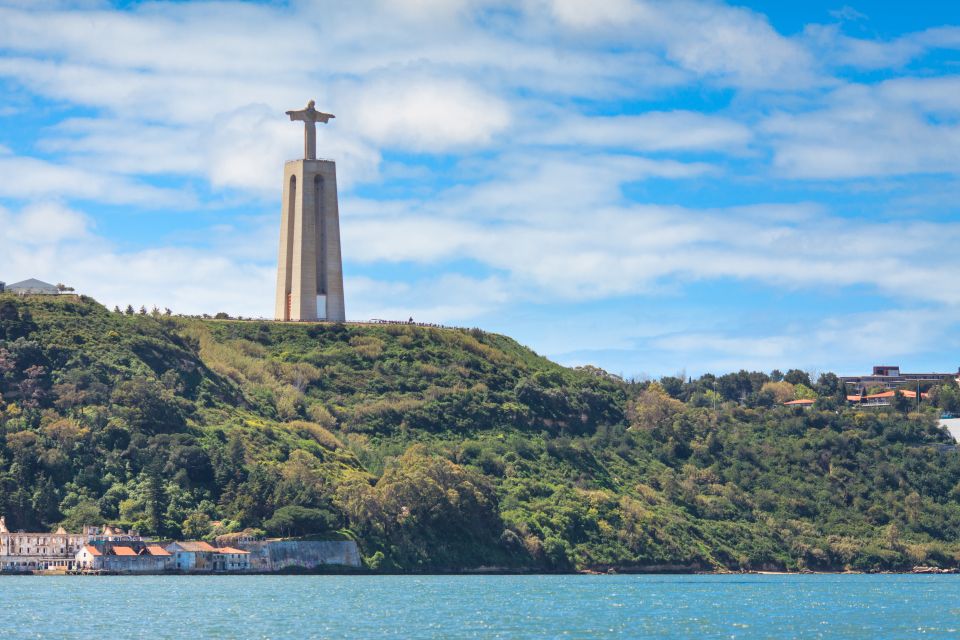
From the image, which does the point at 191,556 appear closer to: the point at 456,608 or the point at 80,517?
the point at 80,517

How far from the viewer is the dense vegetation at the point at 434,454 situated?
125 m

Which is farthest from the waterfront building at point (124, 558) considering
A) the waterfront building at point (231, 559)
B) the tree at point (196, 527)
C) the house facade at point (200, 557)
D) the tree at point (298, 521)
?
the tree at point (298, 521)

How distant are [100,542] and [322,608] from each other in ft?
111

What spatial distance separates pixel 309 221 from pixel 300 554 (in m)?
50.2

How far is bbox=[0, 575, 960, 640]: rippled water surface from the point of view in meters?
74.2

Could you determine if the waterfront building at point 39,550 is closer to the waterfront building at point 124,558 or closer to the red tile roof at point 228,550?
the waterfront building at point 124,558

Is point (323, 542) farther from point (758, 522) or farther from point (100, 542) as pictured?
point (758, 522)

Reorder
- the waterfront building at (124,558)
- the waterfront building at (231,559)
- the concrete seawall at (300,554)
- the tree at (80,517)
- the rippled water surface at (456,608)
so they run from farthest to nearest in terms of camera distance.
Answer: the concrete seawall at (300,554)
the waterfront building at (231,559)
the tree at (80,517)
the waterfront building at (124,558)
the rippled water surface at (456,608)

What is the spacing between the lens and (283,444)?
138 metres

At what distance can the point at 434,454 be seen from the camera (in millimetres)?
145500

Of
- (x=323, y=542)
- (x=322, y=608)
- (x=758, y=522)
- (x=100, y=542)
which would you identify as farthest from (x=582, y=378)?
(x=322, y=608)

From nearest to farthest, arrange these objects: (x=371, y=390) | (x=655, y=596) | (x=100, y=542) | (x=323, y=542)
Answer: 1. (x=655, y=596)
2. (x=100, y=542)
3. (x=323, y=542)
4. (x=371, y=390)

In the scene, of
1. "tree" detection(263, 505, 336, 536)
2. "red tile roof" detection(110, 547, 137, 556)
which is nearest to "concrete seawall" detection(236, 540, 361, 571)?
"tree" detection(263, 505, 336, 536)

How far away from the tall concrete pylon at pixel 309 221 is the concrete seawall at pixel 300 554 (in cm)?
4737
